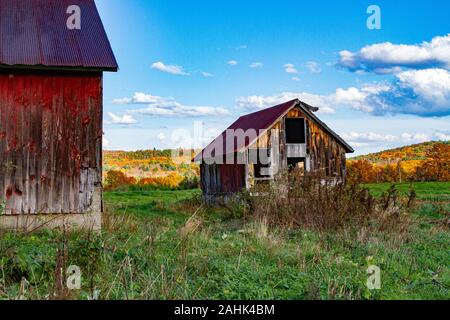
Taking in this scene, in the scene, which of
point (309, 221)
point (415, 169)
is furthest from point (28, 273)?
point (415, 169)

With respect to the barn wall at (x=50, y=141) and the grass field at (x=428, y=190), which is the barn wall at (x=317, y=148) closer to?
the grass field at (x=428, y=190)

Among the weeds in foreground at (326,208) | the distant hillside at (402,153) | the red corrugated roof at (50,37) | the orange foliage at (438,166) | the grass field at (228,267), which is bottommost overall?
the grass field at (228,267)

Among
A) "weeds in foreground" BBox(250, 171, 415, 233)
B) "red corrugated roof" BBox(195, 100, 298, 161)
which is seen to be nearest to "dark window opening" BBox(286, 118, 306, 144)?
"red corrugated roof" BBox(195, 100, 298, 161)

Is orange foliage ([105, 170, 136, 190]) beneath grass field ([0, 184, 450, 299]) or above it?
above

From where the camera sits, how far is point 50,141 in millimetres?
11609

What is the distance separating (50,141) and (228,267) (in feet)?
20.6

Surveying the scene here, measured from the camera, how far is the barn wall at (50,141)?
452 inches

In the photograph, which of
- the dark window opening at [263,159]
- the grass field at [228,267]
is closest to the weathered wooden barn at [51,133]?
the grass field at [228,267]

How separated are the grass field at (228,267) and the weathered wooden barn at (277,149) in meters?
12.2

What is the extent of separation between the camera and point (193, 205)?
21891 millimetres

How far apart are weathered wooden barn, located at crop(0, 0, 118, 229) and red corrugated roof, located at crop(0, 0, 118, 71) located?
0.07ft

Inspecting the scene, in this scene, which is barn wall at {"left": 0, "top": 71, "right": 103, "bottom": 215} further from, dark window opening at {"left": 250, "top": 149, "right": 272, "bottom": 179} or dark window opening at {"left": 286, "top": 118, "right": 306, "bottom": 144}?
dark window opening at {"left": 286, "top": 118, "right": 306, "bottom": 144}

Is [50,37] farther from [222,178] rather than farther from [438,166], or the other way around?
[438,166]

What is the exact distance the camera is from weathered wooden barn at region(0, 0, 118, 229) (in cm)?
1144
